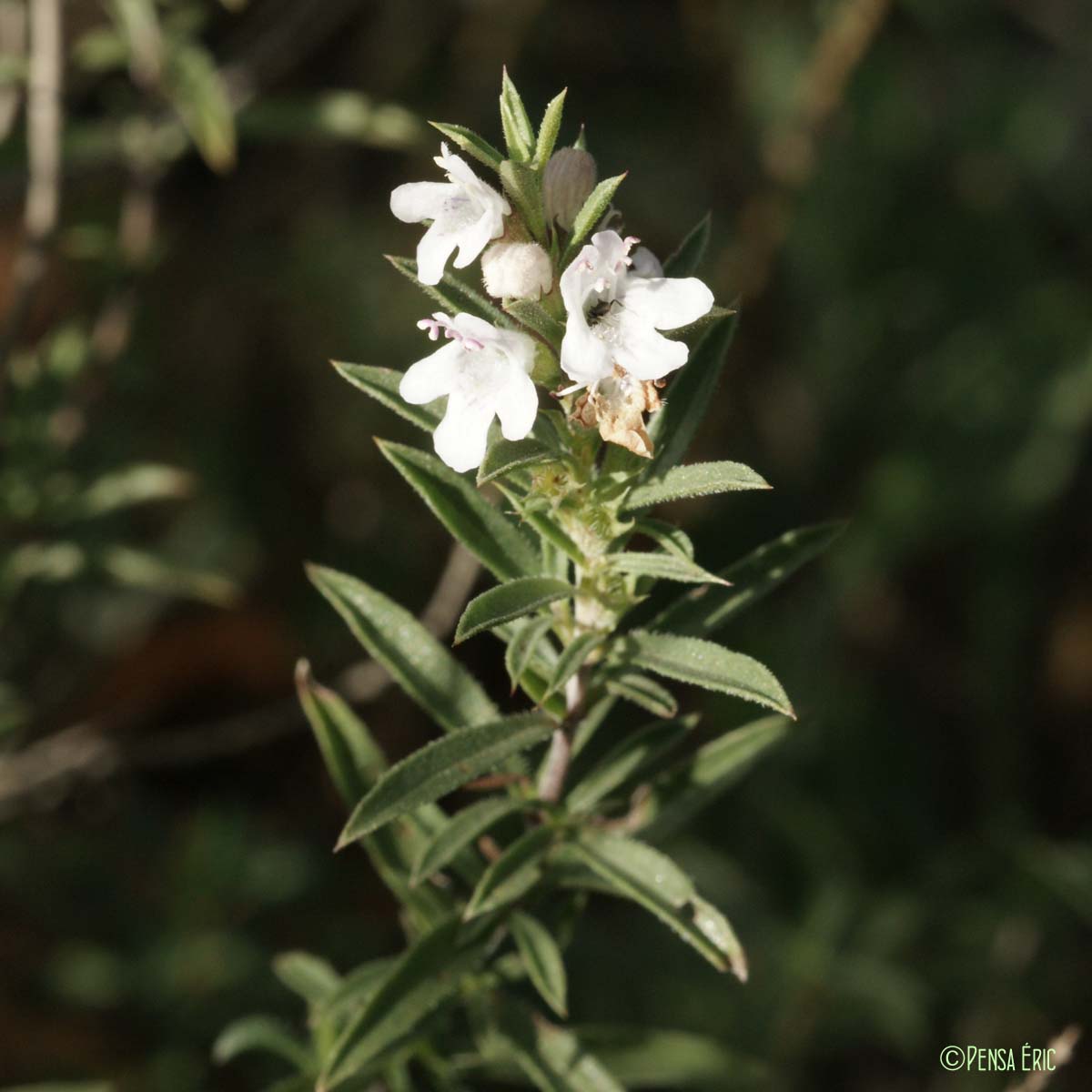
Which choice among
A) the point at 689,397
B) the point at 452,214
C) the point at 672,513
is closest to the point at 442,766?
the point at 689,397

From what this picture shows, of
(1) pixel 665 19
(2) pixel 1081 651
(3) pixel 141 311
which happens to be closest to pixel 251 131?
(3) pixel 141 311

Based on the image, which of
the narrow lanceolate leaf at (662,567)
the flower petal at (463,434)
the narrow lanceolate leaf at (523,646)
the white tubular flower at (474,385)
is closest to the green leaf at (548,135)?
the white tubular flower at (474,385)

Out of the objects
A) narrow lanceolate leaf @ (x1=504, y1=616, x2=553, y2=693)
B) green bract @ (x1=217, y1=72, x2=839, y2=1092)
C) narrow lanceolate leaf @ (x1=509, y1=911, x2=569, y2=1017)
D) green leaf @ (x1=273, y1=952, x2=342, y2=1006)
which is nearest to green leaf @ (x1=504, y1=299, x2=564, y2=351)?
green bract @ (x1=217, y1=72, x2=839, y2=1092)

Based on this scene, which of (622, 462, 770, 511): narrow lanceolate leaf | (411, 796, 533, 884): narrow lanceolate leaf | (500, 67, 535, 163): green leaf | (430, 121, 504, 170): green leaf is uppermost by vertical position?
(500, 67, 535, 163): green leaf

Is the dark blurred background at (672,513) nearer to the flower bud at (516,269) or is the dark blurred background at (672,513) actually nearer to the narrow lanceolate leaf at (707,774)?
the narrow lanceolate leaf at (707,774)

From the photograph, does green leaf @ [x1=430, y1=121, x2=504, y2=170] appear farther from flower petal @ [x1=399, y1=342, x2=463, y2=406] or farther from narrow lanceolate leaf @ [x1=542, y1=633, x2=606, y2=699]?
narrow lanceolate leaf @ [x1=542, y1=633, x2=606, y2=699]

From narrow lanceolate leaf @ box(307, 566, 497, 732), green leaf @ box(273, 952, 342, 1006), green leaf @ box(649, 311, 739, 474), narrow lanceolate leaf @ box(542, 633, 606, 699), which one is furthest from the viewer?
green leaf @ box(273, 952, 342, 1006)
